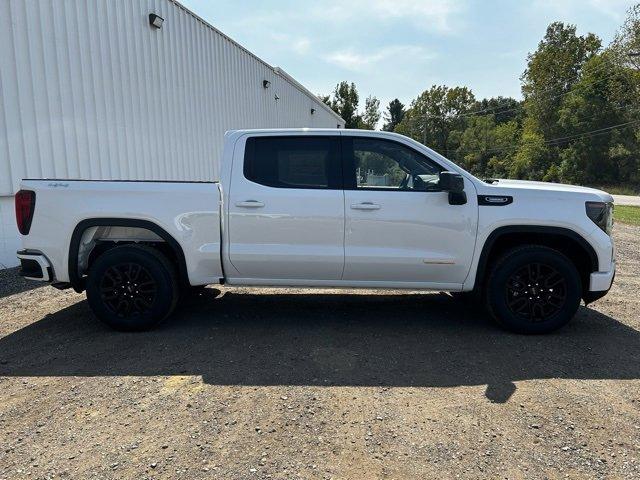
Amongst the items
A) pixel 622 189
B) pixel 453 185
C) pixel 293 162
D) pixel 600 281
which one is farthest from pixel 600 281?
pixel 622 189

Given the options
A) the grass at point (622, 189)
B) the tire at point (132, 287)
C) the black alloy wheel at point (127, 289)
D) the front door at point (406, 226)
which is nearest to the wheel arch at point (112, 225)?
the tire at point (132, 287)

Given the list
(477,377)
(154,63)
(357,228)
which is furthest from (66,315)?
(154,63)

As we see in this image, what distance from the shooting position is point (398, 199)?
4.43 metres

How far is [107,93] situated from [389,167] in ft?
22.8

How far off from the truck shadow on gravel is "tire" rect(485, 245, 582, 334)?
0.19m

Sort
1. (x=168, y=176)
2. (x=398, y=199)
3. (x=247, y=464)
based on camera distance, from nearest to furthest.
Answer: (x=247, y=464), (x=398, y=199), (x=168, y=176)

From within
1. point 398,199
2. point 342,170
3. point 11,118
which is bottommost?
point 398,199

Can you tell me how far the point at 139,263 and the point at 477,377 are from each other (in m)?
3.30

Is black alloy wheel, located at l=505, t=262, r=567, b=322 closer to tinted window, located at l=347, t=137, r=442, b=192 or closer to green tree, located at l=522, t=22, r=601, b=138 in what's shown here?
tinted window, located at l=347, t=137, r=442, b=192

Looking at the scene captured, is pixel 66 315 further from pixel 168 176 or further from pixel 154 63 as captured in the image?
pixel 154 63

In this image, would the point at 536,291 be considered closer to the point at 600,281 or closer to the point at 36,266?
the point at 600,281

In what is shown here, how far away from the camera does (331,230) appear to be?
4.46 meters

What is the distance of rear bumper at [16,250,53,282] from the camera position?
4535 millimetres

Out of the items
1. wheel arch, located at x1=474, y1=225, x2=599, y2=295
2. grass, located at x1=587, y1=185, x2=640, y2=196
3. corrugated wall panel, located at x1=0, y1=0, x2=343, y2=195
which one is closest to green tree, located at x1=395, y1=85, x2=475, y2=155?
grass, located at x1=587, y1=185, x2=640, y2=196
